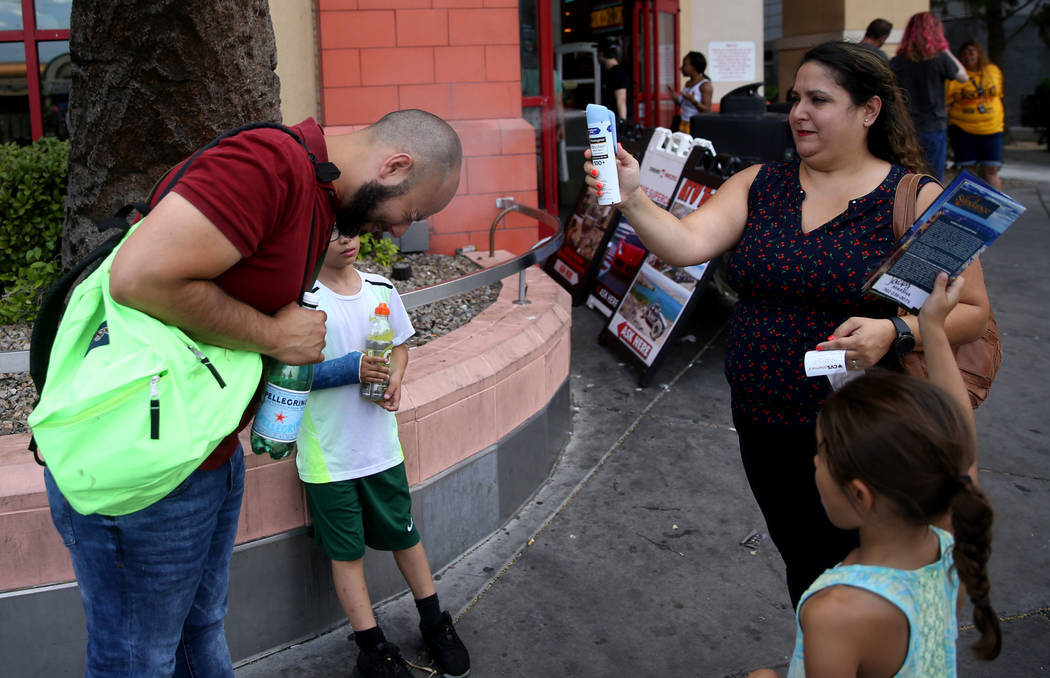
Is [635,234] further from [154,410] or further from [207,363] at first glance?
[154,410]

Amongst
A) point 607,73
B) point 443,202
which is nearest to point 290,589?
point 443,202

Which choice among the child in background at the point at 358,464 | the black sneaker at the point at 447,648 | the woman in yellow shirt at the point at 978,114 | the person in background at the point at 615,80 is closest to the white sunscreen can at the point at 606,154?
the child in background at the point at 358,464

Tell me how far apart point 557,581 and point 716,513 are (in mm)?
907

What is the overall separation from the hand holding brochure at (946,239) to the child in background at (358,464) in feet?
4.72

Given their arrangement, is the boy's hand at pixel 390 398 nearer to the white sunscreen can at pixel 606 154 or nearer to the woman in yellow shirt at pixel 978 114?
the white sunscreen can at pixel 606 154

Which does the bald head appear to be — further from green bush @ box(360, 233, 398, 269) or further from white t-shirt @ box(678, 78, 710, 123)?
white t-shirt @ box(678, 78, 710, 123)

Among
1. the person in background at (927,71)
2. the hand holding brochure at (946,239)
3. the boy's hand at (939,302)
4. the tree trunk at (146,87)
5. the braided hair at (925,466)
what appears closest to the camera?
the braided hair at (925,466)

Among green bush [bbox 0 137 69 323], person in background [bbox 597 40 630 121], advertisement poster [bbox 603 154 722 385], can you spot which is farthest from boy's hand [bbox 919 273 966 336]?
person in background [bbox 597 40 630 121]

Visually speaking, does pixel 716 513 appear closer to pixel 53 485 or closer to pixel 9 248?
pixel 53 485

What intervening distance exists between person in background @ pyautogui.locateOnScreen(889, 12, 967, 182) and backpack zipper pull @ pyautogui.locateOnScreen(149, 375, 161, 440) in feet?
25.7

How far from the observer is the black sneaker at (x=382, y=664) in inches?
117

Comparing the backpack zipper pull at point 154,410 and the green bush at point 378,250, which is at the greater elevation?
the backpack zipper pull at point 154,410

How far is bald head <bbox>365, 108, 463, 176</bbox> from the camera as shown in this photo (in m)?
2.07

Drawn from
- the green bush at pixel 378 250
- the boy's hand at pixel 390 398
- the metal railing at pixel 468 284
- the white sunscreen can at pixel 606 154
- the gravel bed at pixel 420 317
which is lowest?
the gravel bed at pixel 420 317
